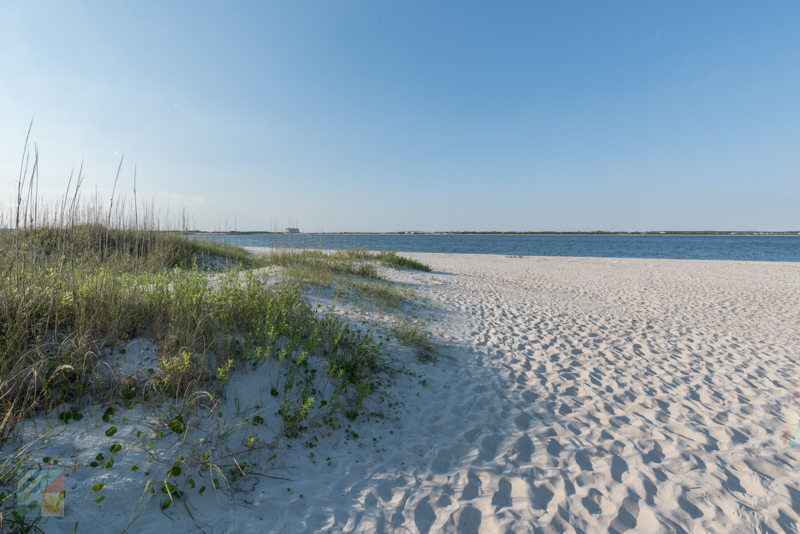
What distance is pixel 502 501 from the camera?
2586mm

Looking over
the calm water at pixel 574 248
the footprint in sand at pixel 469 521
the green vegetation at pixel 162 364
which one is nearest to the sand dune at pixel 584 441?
the footprint in sand at pixel 469 521

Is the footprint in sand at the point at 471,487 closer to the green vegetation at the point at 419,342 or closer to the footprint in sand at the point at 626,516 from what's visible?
the footprint in sand at the point at 626,516

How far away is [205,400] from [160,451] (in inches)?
22.6

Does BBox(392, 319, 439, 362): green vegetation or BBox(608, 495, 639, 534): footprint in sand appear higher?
BBox(392, 319, 439, 362): green vegetation

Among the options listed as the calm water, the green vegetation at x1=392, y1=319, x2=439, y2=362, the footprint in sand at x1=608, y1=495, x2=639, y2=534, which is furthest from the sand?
the calm water

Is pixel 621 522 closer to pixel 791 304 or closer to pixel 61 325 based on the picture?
pixel 61 325

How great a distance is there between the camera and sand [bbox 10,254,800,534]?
2.36 m

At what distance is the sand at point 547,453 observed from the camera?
2357 millimetres

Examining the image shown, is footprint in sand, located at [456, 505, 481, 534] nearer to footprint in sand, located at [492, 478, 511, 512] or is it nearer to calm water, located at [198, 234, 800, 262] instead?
footprint in sand, located at [492, 478, 511, 512]

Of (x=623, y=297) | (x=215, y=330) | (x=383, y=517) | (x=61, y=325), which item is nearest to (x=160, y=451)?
(x=215, y=330)

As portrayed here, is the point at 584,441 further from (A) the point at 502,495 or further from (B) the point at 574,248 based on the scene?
(B) the point at 574,248

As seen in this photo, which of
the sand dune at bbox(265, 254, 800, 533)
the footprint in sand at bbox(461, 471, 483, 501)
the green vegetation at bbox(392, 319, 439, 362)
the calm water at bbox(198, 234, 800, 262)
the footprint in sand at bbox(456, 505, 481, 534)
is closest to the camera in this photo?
the footprint in sand at bbox(456, 505, 481, 534)

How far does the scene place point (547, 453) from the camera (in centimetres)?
316

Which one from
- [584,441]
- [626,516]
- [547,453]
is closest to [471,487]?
[547,453]
